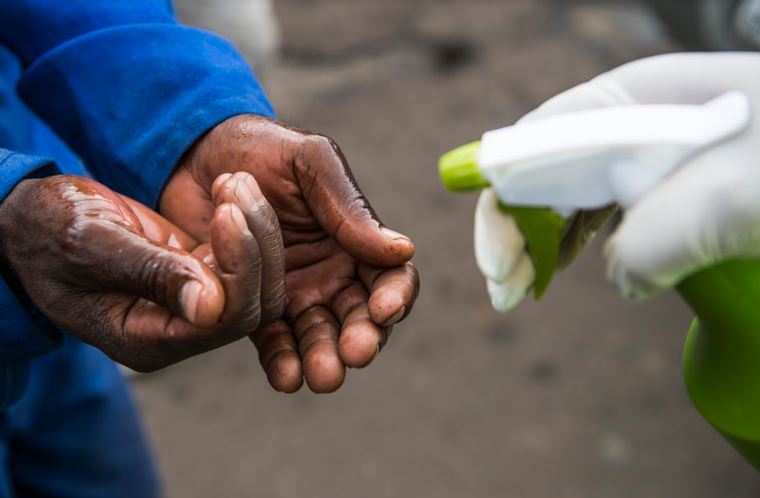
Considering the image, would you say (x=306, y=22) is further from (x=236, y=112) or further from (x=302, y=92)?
(x=236, y=112)

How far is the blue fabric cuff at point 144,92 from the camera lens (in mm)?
974

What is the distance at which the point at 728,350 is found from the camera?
0.71 metres

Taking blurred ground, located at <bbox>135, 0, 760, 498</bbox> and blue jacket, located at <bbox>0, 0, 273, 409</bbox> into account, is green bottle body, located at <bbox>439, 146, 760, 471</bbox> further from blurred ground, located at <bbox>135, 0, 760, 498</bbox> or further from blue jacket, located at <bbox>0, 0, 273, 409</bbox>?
blurred ground, located at <bbox>135, 0, 760, 498</bbox>

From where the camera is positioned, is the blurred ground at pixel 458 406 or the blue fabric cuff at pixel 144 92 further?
the blurred ground at pixel 458 406

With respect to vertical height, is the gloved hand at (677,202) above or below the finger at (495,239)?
above

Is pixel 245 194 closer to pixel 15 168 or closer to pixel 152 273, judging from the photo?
pixel 152 273

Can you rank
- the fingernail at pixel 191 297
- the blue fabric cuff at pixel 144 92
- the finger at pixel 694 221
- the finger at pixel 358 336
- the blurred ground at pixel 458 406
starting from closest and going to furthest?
1. the finger at pixel 694 221
2. the fingernail at pixel 191 297
3. the finger at pixel 358 336
4. the blue fabric cuff at pixel 144 92
5. the blurred ground at pixel 458 406

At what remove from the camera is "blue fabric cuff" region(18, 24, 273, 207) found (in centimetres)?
97

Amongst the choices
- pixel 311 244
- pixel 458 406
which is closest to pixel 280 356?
pixel 311 244

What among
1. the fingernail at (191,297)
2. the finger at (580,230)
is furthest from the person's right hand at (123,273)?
the finger at (580,230)

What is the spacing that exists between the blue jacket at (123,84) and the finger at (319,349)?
0.83 feet

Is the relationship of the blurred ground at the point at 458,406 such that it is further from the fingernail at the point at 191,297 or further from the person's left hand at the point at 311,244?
the fingernail at the point at 191,297

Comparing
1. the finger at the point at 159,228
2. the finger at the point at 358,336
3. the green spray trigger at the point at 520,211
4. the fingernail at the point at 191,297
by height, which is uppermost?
the green spray trigger at the point at 520,211

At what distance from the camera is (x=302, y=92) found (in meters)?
2.73
